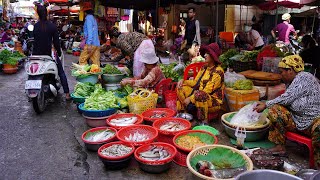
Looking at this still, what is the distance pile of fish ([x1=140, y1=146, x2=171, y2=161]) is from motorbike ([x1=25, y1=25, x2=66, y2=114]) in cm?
265

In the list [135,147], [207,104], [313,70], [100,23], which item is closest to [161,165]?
[135,147]

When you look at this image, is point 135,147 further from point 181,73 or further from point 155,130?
point 181,73

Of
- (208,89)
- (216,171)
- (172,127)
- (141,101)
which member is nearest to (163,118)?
(172,127)

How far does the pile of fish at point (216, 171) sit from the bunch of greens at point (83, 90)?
10.4ft

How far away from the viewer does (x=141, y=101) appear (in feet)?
16.4

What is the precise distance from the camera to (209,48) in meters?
4.63

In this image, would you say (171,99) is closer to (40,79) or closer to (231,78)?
(231,78)

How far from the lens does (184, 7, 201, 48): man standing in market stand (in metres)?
8.66

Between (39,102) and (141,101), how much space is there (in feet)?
6.59

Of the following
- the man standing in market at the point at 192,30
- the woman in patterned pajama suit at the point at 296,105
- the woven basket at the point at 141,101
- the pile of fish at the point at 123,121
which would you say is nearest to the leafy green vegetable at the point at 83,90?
the woven basket at the point at 141,101

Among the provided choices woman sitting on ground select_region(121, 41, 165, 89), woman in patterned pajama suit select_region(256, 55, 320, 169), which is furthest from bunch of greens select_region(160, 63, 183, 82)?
woman in patterned pajama suit select_region(256, 55, 320, 169)

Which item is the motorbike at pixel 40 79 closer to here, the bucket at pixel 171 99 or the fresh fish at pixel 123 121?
the fresh fish at pixel 123 121

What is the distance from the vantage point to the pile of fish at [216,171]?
3.03 meters

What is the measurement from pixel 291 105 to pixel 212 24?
12718mm
